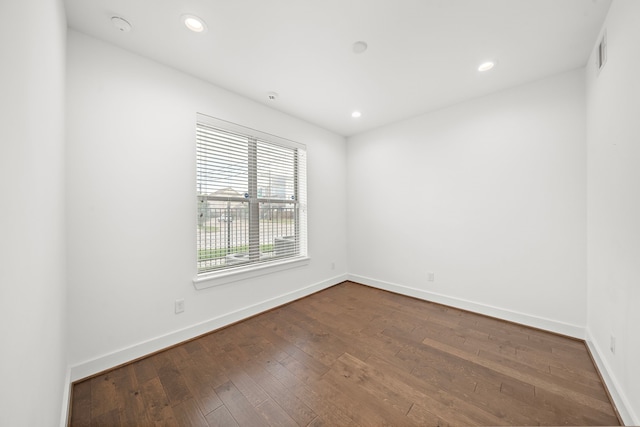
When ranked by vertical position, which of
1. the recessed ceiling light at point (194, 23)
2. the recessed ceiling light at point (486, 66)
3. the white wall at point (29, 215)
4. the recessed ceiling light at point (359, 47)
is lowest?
the white wall at point (29, 215)

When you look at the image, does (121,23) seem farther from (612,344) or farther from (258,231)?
(612,344)

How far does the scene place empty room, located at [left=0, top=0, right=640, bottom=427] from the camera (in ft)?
4.37

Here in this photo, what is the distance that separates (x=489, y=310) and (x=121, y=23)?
447 cm

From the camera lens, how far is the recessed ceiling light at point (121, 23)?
1.69 meters

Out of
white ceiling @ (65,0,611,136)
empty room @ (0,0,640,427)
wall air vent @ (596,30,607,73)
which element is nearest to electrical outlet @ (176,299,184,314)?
empty room @ (0,0,640,427)

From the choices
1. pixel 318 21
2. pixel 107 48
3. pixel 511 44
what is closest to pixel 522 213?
pixel 511 44

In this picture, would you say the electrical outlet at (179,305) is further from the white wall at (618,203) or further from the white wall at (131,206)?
the white wall at (618,203)

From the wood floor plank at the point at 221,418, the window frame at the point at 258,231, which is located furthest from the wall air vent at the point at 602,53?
the wood floor plank at the point at 221,418

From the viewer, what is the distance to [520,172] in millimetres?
2590

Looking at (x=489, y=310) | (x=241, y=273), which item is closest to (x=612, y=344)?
(x=489, y=310)

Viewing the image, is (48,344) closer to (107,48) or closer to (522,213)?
(107,48)

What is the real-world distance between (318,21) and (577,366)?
11.2ft

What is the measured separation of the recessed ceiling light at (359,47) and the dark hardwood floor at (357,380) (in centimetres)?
269

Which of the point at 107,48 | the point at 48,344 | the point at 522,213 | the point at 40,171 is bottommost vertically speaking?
the point at 48,344
